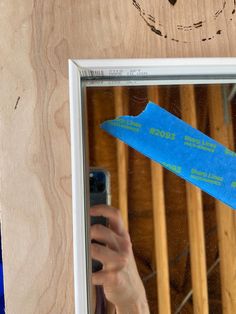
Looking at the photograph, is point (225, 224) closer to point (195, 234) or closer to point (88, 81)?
point (195, 234)

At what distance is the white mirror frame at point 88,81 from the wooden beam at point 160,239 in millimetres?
100

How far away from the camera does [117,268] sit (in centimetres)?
64

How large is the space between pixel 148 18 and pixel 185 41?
2.6 inches

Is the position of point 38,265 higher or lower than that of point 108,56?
lower

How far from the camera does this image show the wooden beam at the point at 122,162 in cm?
64

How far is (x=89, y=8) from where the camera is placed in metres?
0.67

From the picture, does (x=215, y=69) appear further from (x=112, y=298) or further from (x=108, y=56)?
(x=112, y=298)

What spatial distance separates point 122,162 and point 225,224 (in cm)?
18

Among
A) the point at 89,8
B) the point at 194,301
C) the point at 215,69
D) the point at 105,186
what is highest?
the point at 89,8

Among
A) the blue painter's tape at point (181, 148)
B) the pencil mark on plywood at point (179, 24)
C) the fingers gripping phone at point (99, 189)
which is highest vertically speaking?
the pencil mark on plywood at point (179, 24)

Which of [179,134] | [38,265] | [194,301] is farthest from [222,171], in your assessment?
[38,265]

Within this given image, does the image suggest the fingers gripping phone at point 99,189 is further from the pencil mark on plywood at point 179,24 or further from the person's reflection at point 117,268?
the pencil mark on plywood at point 179,24

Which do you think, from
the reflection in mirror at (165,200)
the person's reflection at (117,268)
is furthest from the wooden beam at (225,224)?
the person's reflection at (117,268)

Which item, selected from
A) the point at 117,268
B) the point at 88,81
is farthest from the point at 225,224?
the point at 88,81
